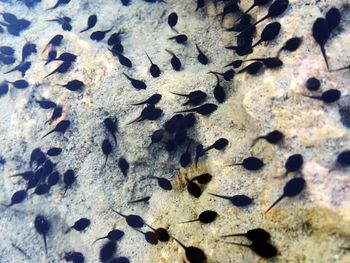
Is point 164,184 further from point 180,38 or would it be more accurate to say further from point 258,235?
point 180,38

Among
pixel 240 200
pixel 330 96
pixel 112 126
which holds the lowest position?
pixel 112 126

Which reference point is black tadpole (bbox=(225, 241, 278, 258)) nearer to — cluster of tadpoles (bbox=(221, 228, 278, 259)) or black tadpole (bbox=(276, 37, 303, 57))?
cluster of tadpoles (bbox=(221, 228, 278, 259))

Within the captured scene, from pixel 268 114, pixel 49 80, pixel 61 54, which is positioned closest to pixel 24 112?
pixel 49 80

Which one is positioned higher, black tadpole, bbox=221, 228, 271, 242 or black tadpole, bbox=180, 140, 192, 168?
black tadpole, bbox=221, 228, 271, 242

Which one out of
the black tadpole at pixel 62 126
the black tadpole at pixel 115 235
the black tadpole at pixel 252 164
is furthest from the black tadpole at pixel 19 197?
the black tadpole at pixel 252 164

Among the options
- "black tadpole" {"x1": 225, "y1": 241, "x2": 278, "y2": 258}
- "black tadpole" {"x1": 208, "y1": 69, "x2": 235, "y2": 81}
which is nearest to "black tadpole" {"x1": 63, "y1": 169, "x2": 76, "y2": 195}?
"black tadpole" {"x1": 208, "y1": 69, "x2": 235, "y2": 81}

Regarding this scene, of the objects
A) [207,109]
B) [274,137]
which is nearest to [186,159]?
[207,109]
